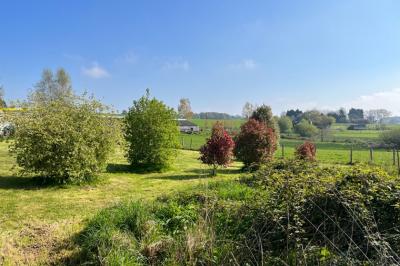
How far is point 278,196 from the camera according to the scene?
16.4ft

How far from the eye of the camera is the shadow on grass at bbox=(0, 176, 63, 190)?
10835mm

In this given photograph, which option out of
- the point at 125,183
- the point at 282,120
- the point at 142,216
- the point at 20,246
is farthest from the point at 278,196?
the point at 282,120

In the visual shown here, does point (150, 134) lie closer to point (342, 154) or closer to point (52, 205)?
point (52, 205)

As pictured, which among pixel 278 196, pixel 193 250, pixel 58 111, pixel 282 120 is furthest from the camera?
pixel 282 120

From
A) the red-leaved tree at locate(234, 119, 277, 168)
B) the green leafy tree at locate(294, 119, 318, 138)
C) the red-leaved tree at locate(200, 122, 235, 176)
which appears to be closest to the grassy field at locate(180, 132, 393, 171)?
the red-leaved tree at locate(234, 119, 277, 168)

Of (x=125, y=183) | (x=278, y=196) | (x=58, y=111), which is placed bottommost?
(x=125, y=183)

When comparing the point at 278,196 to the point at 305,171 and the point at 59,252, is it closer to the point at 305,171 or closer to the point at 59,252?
the point at 305,171

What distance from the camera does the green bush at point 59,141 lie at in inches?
426

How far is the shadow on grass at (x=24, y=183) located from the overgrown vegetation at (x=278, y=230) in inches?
234

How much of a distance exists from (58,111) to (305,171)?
8639 mm

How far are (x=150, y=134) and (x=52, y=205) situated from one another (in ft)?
25.5

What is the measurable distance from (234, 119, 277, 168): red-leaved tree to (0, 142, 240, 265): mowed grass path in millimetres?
3145

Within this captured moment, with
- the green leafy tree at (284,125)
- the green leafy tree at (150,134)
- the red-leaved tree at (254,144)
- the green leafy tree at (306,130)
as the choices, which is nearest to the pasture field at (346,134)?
the green leafy tree at (306,130)

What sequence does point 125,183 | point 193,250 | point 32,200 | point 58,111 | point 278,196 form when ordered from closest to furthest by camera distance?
1. point 193,250
2. point 278,196
3. point 32,200
4. point 58,111
5. point 125,183
